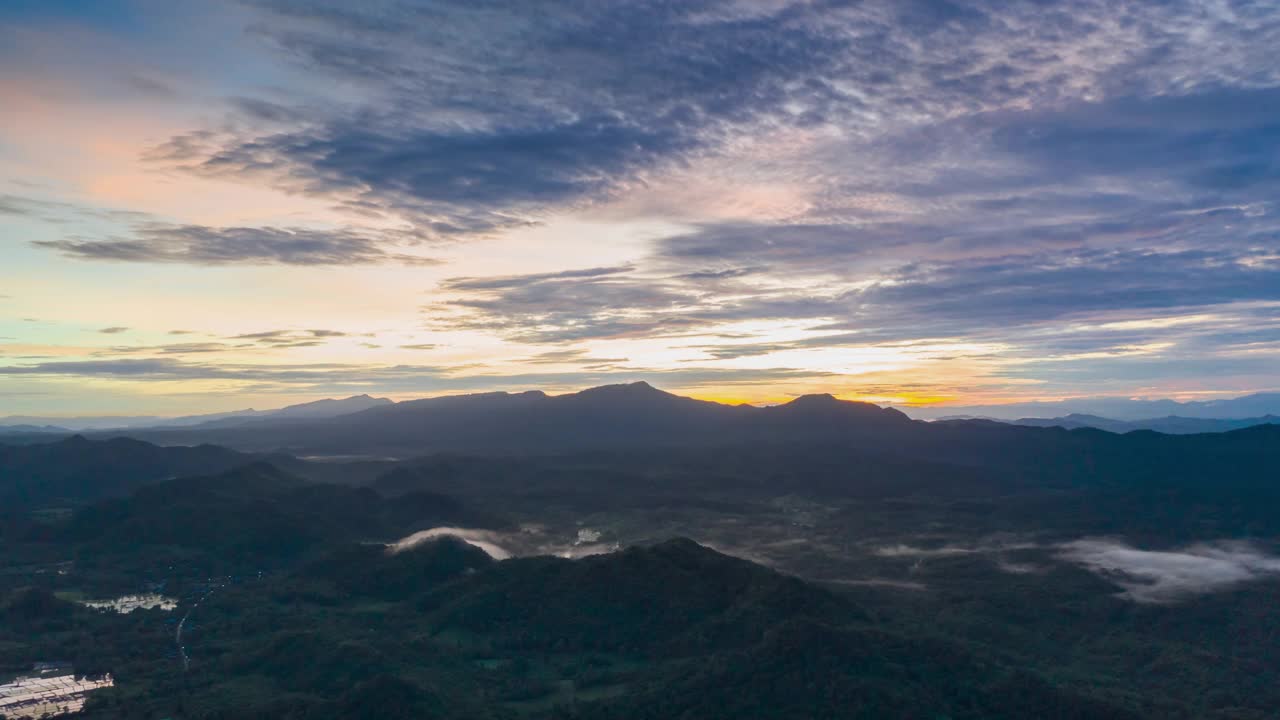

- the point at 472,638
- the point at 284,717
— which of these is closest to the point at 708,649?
the point at 472,638

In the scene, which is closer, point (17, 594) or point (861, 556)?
point (17, 594)

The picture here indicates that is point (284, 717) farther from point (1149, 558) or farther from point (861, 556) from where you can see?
point (1149, 558)

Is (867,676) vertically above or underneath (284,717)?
above

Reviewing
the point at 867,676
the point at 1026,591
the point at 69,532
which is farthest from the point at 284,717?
the point at 69,532

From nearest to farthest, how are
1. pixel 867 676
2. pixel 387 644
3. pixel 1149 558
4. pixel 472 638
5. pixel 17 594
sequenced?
pixel 867 676, pixel 387 644, pixel 472 638, pixel 17 594, pixel 1149 558

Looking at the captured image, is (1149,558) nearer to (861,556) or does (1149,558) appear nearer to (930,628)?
(861,556)

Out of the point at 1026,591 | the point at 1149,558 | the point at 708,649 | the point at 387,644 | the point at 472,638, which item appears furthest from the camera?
the point at 1149,558
